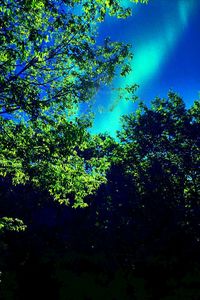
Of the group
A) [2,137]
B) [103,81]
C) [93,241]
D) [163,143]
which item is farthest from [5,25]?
[93,241]

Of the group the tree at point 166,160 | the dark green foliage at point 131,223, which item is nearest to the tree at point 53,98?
the dark green foliage at point 131,223

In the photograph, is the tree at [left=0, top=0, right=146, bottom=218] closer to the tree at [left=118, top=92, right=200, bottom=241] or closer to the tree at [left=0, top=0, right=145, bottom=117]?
the tree at [left=0, top=0, right=145, bottom=117]

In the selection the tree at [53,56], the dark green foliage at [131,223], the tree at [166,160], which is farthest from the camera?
the tree at [166,160]

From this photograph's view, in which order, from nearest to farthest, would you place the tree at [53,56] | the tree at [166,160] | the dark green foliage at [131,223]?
the tree at [53,56], the dark green foliage at [131,223], the tree at [166,160]

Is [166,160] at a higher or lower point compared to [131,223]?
higher

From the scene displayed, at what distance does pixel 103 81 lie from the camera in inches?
501

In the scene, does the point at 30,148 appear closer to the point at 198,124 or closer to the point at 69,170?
the point at 69,170

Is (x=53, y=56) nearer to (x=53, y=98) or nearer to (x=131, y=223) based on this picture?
(x=53, y=98)

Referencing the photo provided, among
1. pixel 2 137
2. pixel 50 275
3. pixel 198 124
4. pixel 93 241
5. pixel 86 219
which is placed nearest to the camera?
pixel 2 137

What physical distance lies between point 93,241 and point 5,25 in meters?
29.9

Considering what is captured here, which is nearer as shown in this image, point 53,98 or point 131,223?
point 53,98

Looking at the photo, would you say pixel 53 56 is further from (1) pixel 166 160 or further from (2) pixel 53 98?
(1) pixel 166 160

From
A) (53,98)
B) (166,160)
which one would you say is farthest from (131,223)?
(53,98)

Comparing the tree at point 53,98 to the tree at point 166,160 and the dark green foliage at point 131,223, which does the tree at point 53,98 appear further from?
the tree at point 166,160
